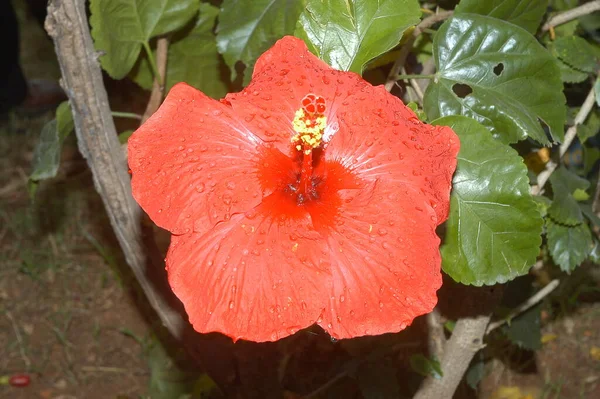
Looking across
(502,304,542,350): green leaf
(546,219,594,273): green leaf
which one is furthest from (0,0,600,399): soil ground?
(546,219,594,273): green leaf

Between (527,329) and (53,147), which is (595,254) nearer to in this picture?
(527,329)

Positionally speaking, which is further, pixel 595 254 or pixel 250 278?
pixel 595 254

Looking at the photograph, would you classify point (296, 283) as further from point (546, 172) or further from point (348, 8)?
point (546, 172)

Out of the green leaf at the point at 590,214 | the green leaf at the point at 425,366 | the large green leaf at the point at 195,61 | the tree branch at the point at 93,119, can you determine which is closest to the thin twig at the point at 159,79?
the large green leaf at the point at 195,61

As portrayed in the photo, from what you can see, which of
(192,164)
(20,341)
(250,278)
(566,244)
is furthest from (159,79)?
(20,341)

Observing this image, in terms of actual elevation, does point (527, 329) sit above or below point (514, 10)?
below
